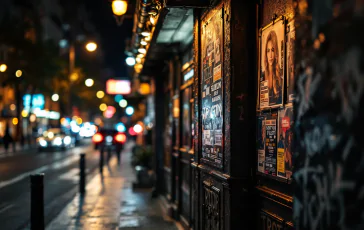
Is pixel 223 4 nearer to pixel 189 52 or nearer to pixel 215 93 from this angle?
pixel 215 93

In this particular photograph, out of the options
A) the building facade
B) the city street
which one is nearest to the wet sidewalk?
the city street

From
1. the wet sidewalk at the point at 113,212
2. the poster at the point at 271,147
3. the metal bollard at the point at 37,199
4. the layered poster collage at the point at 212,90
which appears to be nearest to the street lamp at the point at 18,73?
the wet sidewalk at the point at 113,212

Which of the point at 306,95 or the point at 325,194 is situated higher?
the point at 306,95

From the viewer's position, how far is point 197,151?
736 cm

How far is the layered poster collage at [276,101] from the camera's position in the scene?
15.1ft

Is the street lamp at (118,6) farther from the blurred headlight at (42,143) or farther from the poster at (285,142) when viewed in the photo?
the blurred headlight at (42,143)

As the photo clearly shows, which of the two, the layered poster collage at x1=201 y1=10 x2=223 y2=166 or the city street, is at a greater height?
the layered poster collage at x1=201 y1=10 x2=223 y2=166

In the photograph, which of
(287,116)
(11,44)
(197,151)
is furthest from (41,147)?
(287,116)

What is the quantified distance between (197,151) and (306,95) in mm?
4314

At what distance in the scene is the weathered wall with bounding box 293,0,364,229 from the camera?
243 cm

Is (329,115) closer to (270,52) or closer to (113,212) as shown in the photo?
(270,52)

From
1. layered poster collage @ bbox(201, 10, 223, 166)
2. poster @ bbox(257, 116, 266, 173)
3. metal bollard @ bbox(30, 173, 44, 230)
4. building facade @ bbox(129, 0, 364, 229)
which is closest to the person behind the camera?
building facade @ bbox(129, 0, 364, 229)

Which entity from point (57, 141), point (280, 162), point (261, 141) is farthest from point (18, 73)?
point (280, 162)

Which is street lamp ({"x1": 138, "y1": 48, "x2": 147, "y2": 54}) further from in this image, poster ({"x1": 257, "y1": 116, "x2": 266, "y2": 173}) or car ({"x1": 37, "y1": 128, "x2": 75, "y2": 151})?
car ({"x1": 37, "y1": 128, "x2": 75, "y2": 151})
